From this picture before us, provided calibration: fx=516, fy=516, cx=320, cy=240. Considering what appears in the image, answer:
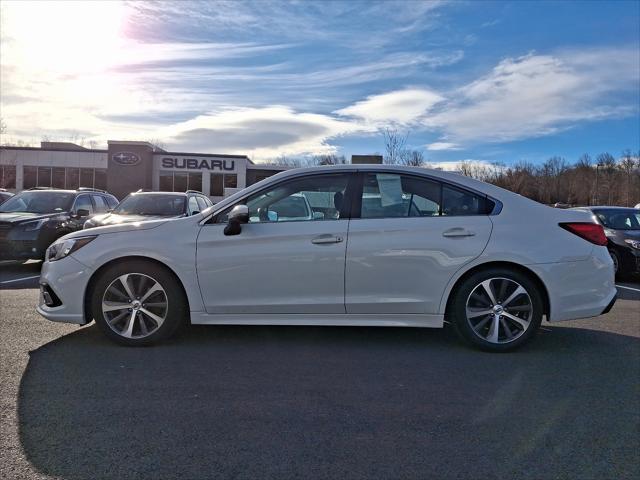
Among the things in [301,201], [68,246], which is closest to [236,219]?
[301,201]

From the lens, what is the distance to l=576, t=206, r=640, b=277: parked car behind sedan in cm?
1038

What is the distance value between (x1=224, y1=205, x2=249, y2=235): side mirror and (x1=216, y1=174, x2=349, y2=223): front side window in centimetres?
13

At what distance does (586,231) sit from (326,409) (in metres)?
3.07

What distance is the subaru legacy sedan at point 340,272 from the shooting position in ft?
15.5

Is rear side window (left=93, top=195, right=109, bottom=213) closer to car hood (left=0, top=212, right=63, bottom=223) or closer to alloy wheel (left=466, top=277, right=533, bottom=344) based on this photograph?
car hood (left=0, top=212, right=63, bottom=223)

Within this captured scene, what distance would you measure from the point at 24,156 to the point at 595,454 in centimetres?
4724

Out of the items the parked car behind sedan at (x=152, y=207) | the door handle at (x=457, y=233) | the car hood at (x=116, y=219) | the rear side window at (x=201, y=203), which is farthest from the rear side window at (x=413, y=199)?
the rear side window at (x=201, y=203)

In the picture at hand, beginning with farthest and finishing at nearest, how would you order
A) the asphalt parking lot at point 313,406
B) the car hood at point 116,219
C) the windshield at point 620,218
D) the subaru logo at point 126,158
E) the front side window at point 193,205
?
the subaru logo at point 126,158
the windshield at point 620,218
the front side window at point 193,205
the car hood at point 116,219
the asphalt parking lot at point 313,406

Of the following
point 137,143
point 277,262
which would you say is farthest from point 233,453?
point 137,143

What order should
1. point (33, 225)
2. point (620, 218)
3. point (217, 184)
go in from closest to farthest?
point (33, 225)
point (620, 218)
point (217, 184)

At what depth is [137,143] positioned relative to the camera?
40406 mm

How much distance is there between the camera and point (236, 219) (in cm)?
470

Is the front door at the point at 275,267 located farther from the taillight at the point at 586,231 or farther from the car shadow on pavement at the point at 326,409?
the taillight at the point at 586,231

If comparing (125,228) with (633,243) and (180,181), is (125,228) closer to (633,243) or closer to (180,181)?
(633,243)
